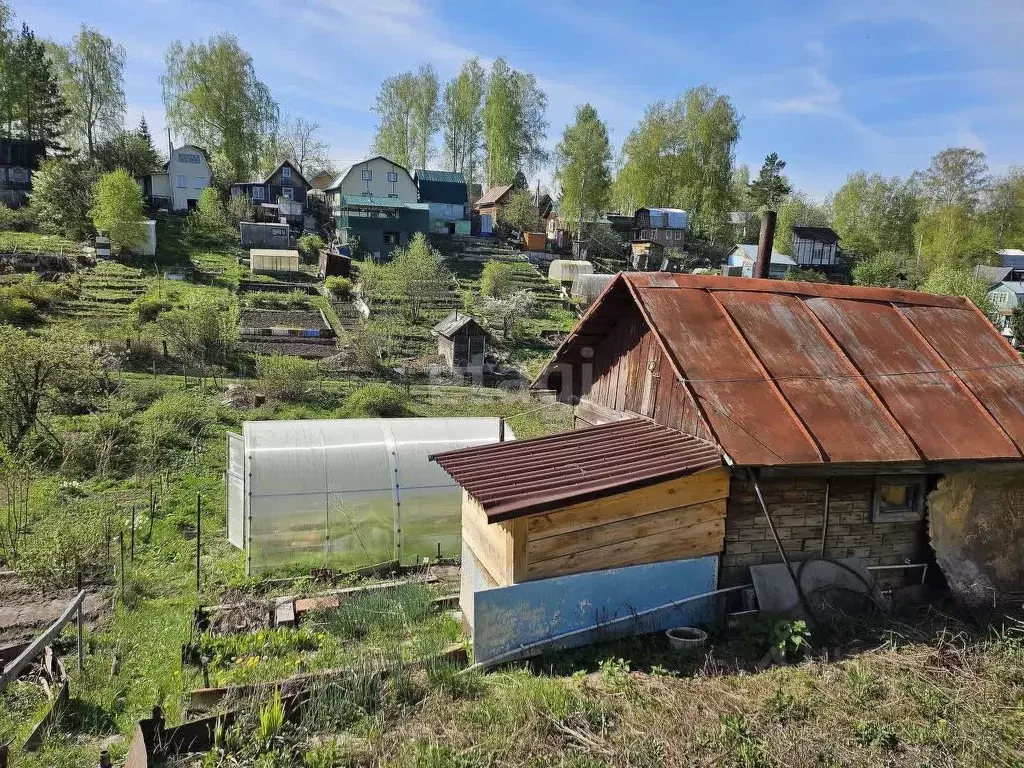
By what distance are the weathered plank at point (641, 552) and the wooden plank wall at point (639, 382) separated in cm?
123

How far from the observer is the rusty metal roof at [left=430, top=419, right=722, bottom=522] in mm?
7035

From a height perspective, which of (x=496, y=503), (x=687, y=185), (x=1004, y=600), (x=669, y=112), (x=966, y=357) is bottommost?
(x=1004, y=600)

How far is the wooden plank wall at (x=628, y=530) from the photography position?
7352 mm

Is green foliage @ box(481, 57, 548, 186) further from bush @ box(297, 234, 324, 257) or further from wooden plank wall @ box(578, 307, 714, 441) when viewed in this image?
wooden plank wall @ box(578, 307, 714, 441)

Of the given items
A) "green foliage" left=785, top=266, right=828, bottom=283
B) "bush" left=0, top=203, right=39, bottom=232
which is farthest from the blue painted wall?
"bush" left=0, top=203, right=39, bottom=232

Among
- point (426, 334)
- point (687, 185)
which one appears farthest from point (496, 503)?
point (687, 185)

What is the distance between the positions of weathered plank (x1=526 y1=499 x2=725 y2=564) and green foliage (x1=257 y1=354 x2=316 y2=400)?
659 inches

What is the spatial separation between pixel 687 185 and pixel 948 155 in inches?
870

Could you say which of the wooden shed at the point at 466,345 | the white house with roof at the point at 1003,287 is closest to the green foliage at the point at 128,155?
the wooden shed at the point at 466,345

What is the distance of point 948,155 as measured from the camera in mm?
54250

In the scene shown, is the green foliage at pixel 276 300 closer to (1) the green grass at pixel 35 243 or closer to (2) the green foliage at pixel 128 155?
(1) the green grass at pixel 35 243

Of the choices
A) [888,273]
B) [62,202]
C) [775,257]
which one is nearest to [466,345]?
[62,202]

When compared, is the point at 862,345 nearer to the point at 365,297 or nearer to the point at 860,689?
the point at 860,689

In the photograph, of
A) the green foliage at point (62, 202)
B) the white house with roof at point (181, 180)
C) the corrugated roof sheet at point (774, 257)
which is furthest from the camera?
the corrugated roof sheet at point (774, 257)
